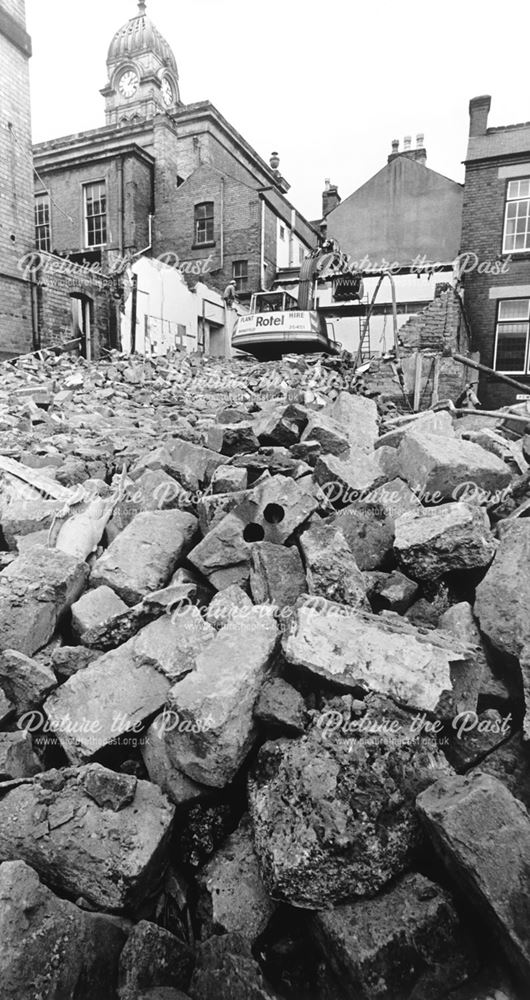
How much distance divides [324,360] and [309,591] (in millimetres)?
10467

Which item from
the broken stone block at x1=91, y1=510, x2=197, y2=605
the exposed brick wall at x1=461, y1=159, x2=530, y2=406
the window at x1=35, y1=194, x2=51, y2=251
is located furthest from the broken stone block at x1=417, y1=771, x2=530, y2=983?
the window at x1=35, y1=194, x2=51, y2=251

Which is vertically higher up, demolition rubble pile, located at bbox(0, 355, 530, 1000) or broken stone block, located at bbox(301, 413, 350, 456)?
broken stone block, located at bbox(301, 413, 350, 456)

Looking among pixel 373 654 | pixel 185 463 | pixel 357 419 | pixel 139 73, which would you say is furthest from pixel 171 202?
pixel 373 654

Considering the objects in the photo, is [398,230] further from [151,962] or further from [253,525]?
[151,962]

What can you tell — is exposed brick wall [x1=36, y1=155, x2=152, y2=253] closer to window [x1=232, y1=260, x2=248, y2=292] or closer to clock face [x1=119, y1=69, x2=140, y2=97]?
window [x1=232, y1=260, x2=248, y2=292]

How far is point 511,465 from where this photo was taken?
184 inches

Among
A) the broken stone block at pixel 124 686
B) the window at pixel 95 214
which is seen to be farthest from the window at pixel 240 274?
the broken stone block at pixel 124 686

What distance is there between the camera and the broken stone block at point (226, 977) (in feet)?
5.72

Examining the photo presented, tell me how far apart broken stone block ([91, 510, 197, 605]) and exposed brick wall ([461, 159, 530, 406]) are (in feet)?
43.9

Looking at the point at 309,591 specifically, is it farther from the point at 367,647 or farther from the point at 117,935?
the point at 117,935

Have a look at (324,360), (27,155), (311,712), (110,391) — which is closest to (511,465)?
(311,712)

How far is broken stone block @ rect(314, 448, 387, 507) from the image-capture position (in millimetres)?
4145

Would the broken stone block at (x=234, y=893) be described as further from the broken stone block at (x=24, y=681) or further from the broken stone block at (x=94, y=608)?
the broken stone block at (x=94, y=608)

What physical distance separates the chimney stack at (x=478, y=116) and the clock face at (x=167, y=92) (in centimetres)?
2562
